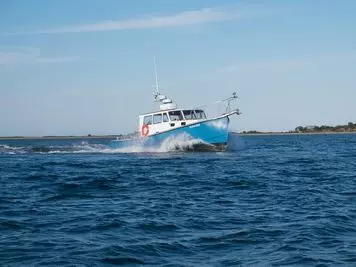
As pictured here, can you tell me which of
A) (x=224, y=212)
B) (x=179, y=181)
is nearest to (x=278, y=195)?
(x=224, y=212)

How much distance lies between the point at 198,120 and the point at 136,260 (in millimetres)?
33127

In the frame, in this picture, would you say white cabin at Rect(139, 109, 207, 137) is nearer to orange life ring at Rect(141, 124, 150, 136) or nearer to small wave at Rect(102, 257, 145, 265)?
orange life ring at Rect(141, 124, 150, 136)

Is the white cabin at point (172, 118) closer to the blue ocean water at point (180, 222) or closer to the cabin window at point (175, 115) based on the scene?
the cabin window at point (175, 115)

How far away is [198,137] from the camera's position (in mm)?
42188

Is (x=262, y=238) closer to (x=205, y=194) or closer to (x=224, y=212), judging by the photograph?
(x=224, y=212)

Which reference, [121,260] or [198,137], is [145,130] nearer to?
[198,137]

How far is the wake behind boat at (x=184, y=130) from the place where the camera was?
41906 mm

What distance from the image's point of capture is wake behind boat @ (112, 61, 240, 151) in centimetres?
4191

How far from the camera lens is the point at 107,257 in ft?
31.0

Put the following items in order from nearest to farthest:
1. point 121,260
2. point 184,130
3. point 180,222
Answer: point 121,260, point 180,222, point 184,130

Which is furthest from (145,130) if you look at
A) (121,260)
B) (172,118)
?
(121,260)

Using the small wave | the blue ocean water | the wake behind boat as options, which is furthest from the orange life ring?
the small wave

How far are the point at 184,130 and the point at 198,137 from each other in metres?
1.22

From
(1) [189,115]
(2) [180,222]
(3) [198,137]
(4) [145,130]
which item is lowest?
(2) [180,222]
